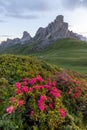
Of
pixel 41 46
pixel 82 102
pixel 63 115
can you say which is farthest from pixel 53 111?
pixel 41 46

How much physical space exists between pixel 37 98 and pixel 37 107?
24.5 inches

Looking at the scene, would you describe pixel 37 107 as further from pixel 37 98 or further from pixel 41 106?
pixel 37 98

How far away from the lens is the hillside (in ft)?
36.6

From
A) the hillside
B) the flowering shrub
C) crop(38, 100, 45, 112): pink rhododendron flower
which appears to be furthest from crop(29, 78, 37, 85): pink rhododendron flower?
crop(38, 100, 45, 112): pink rhododendron flower

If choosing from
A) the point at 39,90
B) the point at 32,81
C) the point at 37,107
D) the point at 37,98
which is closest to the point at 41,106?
the point at 37,107

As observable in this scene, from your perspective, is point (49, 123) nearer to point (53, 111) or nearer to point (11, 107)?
point (53, 111)

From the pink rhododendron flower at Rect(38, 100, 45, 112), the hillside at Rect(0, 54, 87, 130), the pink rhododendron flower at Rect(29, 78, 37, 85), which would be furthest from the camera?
the pink rhododendron flower at Rect(29, 78, 37, 85)

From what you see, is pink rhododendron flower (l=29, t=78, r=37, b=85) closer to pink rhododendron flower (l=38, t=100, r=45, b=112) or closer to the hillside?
the hillside

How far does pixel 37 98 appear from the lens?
39.5 ft

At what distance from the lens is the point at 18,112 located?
11.2 meters

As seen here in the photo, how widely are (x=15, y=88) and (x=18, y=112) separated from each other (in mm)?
1308

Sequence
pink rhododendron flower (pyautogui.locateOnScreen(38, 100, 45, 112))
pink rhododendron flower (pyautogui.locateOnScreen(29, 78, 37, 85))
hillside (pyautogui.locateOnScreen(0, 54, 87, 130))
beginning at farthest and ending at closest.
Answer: pink rhododendron flower (pyautogui.locateOnScreen(29, 78, 37, 85)) < pink rhododendron flower (pyautogui.locateOnScreen(38, 100, 45, 112)) < hillside (pyautogui.locateOnScreen(0, 54, 87, 130))

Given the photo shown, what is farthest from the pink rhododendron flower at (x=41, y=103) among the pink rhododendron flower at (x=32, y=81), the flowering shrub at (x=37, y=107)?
the pink rhododendron flower at (x=32, y=81)

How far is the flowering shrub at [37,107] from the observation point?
36.6 feet
